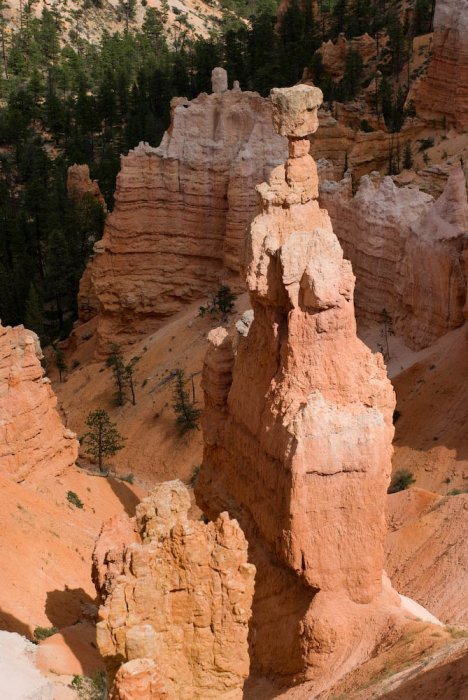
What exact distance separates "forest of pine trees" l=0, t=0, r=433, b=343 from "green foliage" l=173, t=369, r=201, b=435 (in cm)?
1424

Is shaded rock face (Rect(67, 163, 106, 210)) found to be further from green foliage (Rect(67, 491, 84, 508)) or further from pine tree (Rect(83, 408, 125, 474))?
green foliage (Rect(67, 491, 84, 508))

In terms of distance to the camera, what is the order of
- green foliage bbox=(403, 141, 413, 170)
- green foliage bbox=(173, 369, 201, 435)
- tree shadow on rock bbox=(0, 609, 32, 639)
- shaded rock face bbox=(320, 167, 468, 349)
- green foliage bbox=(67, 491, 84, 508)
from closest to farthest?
tree shadow on rock bbox=(0, 609, 32, 639), green foliage bbox=(67, 491, 84, 508), shaded rock face bbox=(320, 167, 468, 349), green foliage bbox=(173, 369, 201, 435), green foliage bbox=(403, 141, 413, 170)

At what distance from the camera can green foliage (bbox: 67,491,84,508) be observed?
94.9 feet

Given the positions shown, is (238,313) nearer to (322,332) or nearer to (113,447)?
(113,447)

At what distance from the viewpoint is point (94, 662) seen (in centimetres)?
1819

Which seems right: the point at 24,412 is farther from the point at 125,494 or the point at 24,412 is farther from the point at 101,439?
the point at 101,439

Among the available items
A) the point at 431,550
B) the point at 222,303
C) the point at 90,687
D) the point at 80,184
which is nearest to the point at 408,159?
the point at 80,184

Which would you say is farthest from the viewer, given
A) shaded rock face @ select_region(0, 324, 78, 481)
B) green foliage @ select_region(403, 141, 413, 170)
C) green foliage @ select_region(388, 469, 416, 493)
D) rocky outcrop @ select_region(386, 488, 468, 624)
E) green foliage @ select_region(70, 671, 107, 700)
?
green foliage @ select_region(403, 141, 413, 170)

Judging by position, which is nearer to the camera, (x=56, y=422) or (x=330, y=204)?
(x=56, y=422)

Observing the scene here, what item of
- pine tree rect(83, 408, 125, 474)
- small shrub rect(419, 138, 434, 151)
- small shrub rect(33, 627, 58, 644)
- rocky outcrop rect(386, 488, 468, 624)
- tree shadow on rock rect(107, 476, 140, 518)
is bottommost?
pine tree rect(83, 408, 125, 474)

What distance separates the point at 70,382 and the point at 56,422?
1612 centimetres

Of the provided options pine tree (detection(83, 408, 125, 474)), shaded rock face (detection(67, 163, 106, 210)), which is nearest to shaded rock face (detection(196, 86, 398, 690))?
pine tree (detection(83, 408, 125, 474))

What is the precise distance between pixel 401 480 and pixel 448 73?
36.1 meters

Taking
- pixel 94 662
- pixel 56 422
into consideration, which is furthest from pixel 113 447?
pixel 94 662
